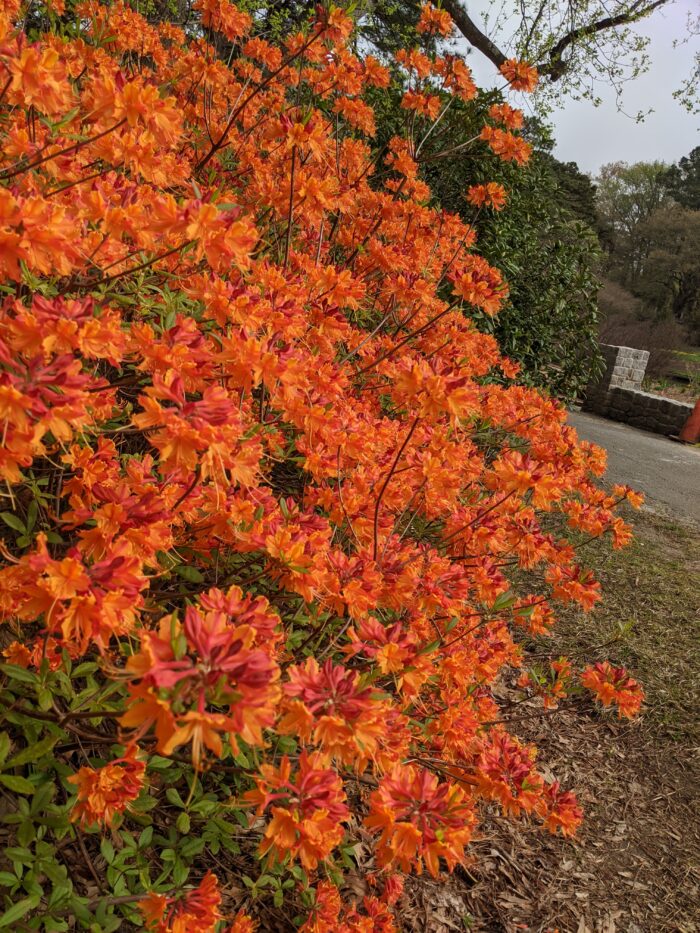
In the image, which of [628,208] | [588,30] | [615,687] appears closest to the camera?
[615,687]

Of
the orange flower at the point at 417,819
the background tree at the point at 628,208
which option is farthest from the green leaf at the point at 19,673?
the background tree at the point at 628,208

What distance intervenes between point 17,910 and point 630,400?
1371 centimetres

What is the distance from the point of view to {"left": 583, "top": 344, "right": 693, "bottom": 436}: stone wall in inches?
500

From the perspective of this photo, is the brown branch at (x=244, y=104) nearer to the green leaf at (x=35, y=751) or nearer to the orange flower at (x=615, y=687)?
the green leaf at (x=35, y=751)

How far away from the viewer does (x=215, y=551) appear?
175cm

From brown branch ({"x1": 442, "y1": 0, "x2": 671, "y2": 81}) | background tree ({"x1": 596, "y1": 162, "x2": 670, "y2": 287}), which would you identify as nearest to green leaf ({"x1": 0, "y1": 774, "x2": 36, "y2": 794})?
brown branch ({"x1": 442, "y1": 0, "x2": 671, "y2": 81})

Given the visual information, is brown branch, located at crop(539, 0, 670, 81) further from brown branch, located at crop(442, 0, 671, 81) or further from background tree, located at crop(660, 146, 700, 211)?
background tree, located at crop(660, 146, 700, 211)

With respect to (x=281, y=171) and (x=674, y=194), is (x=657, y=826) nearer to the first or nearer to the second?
(x=281, y=171)

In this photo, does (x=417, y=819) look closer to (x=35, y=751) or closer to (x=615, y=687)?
(x=35, y=751)

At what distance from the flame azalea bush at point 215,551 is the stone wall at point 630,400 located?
10860 millimetres

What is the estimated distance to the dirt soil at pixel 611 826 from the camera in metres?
2.33

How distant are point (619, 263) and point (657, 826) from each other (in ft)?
120

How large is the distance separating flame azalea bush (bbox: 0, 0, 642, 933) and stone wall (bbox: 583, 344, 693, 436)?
10860 mm

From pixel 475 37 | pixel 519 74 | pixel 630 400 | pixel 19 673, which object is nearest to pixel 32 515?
pixel 19 673
